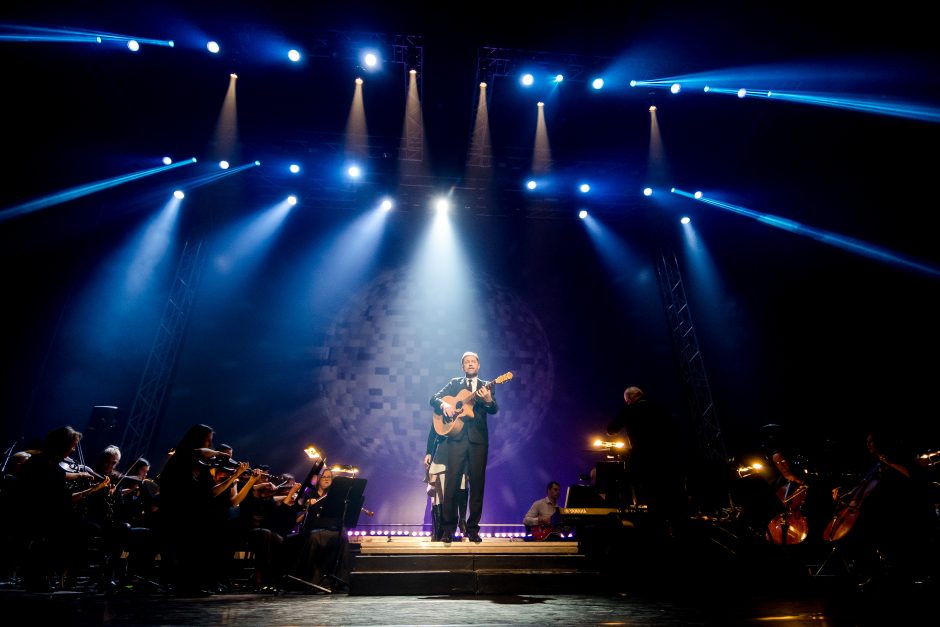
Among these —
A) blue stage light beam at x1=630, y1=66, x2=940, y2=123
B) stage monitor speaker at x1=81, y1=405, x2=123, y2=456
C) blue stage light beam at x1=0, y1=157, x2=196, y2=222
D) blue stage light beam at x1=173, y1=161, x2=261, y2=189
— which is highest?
blue stage light beam at x1=630, y1=66, x2=940, y2=123

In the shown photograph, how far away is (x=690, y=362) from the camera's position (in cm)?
928

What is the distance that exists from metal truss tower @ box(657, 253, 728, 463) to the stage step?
5.36 meters

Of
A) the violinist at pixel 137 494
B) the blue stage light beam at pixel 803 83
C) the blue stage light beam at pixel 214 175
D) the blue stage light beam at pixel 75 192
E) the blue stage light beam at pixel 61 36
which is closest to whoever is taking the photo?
the violinist at pixel 137 494

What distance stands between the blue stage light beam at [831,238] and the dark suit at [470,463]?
759cm

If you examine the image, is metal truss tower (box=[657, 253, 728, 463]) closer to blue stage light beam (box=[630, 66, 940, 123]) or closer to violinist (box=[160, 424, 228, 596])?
blue stage light beam (box=[630, 66, 940, 123])

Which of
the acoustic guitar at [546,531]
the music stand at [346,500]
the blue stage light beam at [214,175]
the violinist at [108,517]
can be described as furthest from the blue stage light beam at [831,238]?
the violinist at [108,517]

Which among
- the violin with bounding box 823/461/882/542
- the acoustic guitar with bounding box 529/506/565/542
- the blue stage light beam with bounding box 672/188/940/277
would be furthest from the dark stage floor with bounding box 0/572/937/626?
the blue stage light beam with bounding box 672/188/940/277

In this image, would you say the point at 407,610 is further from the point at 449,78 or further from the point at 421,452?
the point at 449,78

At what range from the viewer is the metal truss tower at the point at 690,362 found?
870 centimetres

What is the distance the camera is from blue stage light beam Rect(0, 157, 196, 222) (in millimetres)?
6749

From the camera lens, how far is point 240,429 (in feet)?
28.2

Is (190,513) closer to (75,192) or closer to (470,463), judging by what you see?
(470,463)

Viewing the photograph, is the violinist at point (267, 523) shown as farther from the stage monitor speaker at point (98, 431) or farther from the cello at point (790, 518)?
the cello at point (790, 518)

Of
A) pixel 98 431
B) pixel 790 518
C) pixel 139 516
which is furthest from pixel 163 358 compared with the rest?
pixel 790 518
